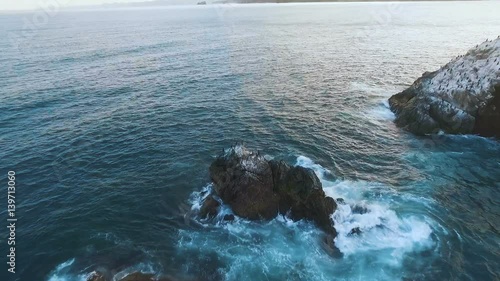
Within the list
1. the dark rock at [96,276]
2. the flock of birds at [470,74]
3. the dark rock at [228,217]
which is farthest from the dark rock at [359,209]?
the flock of birds at [470,74]

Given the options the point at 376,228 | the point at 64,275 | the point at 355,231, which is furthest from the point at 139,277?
the point at 376,228

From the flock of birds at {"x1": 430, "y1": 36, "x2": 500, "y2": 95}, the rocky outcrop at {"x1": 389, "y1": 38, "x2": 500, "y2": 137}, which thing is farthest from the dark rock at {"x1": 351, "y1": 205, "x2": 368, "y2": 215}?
the flock of birds at {"x1": 430, "y1": 36, "x2": 500, "y2": 95}

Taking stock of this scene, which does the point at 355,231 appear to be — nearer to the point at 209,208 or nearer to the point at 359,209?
the point at 359,209

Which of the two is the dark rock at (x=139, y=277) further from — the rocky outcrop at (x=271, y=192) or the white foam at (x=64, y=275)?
the rocky outcrop at (x=271, y=192)

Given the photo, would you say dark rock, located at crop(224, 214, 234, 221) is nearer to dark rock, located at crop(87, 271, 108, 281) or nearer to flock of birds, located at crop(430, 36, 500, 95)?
dark rock, located at crop(87, 271, 108, 281)

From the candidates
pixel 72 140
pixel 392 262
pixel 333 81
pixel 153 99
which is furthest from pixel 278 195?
pixel 333 81
